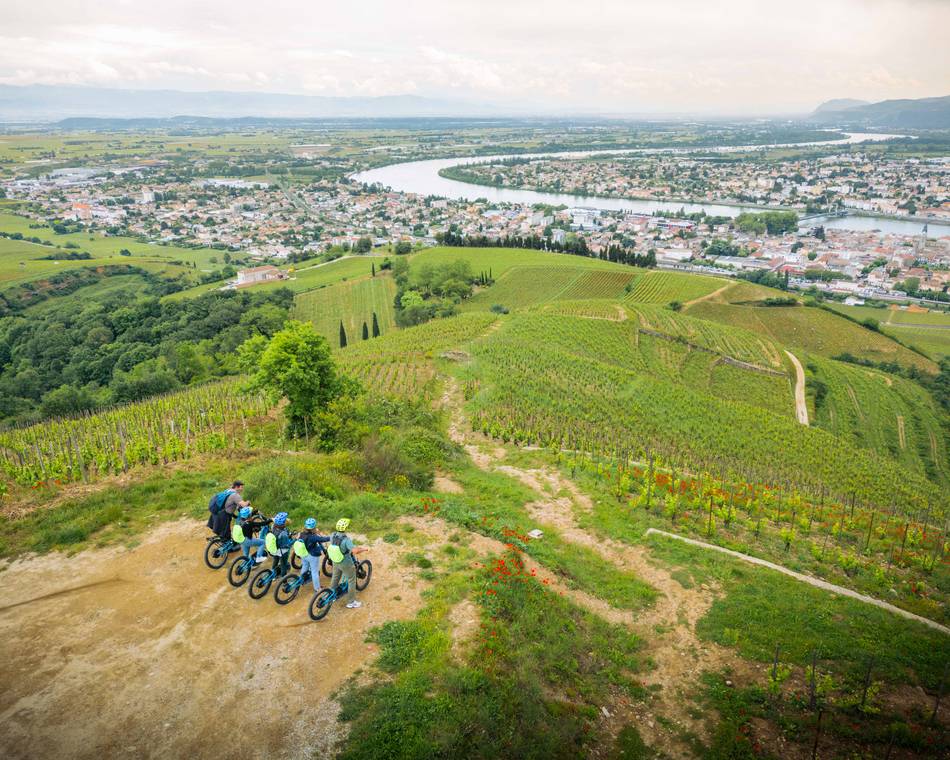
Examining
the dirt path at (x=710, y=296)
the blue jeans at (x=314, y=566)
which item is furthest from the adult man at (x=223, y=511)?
the dirt path at (x=710, y=296)

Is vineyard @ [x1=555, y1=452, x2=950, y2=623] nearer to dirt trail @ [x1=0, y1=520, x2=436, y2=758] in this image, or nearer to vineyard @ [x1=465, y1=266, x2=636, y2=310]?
dirt trail @ [x1=0, y1=520, x2=436, y2=758]

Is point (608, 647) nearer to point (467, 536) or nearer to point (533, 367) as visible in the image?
point (467, 536)

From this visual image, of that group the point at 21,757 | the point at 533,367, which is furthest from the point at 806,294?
the point at 21,757

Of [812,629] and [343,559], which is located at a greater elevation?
[343,559]

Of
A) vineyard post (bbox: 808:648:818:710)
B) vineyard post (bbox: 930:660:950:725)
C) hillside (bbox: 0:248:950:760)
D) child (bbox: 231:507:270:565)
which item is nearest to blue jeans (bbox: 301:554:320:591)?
hillside (bbox: 0:248:950:760)

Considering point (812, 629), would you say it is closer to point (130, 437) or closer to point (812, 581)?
point (812, 581)

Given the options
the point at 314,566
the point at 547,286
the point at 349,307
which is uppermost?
the point at 314,566

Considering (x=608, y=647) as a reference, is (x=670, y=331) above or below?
below

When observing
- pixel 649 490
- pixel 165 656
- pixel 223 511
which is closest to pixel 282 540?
pixel 223 511
